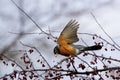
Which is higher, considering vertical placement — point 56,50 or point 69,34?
point 69,34

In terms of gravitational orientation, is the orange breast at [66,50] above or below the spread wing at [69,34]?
below

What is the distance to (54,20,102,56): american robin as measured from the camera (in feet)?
10.7

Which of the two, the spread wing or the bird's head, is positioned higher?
the spread wing

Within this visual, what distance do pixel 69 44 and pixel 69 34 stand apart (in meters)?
0.10

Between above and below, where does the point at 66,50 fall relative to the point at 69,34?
below

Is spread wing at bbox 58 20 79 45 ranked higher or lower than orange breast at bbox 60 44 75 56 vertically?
higher

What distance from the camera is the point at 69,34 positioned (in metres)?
3.38

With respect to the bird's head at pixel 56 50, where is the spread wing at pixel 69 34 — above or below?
above

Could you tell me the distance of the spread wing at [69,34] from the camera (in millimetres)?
3319

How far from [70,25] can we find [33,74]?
1.82 ft

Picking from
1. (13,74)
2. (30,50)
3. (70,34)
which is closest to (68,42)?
(70,34)

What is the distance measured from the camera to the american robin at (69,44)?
10.7 feet

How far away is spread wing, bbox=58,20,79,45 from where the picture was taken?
3.32m

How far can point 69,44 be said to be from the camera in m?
3.33
